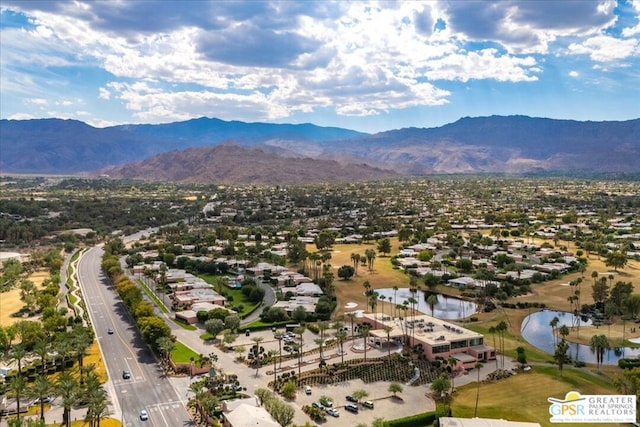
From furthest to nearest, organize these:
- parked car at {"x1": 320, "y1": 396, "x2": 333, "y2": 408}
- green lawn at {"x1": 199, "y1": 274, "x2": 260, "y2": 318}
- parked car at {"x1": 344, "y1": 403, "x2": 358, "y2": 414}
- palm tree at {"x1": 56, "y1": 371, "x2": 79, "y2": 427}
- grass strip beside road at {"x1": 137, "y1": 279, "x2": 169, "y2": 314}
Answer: grass strip beside road at {"x1": 137, "y1": 279, "x2": 169, "y2": 314} < green lawn at {"x1": 199, "y1": 274, "x2": 260, "y2": 318} < parked car at {"x1": 320, "y1": 396, "x2": 333, "y2": 408} < parked car at {"x1": 344, "y1": 403, "x2": 358, "y2": 414} < palm tree at {"x1": 56, "y1": 371, "x2": 79, "y2": 427}

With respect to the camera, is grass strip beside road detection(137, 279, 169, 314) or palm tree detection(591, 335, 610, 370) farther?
grass strip beside road detection(137, 279, 169, 314)

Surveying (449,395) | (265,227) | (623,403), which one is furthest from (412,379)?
(265,227)

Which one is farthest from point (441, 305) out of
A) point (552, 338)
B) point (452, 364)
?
point (452, 364)

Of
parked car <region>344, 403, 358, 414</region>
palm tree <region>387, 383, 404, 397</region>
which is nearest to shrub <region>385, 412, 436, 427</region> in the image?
parked car <region>344, 403, 358, 414</region>

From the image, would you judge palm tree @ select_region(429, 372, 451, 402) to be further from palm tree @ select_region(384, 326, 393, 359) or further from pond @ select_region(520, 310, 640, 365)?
pond @ select_region(520, 310, 640, 365)

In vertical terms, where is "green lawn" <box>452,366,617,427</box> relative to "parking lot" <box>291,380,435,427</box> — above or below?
above

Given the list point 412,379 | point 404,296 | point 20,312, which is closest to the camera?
point 412,379

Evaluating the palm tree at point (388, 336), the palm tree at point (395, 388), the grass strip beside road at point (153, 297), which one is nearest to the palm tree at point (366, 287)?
the palm tree at point (388, 336)

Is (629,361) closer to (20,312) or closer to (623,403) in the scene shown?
(623,403)
